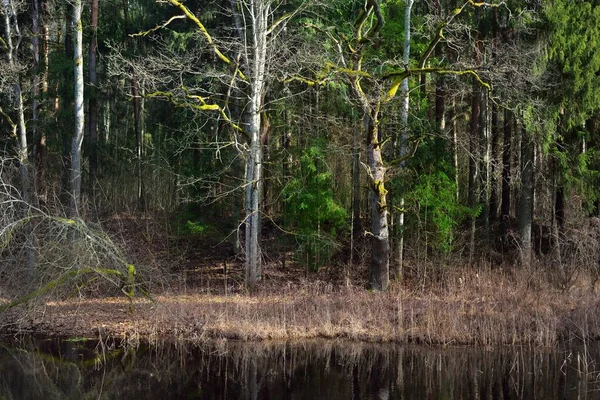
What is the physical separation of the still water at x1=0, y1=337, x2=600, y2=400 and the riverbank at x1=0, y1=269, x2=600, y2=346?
424mm

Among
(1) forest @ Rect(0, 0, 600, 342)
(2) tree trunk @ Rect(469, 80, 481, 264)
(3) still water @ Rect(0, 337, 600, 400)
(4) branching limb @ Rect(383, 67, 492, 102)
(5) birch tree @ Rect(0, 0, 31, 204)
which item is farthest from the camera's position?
(2) tree trunk @ Rect(469, 80, 481, 264)

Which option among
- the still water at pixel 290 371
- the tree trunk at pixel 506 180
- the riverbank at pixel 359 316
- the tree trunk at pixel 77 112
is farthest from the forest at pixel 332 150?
the still water at pixel 290 371

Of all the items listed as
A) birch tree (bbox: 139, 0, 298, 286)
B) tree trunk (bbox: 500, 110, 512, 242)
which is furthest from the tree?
tree trunk (bbox: 500, 110, 512, 242)

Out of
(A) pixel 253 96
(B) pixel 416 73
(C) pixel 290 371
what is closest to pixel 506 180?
(B) pixel 416 73

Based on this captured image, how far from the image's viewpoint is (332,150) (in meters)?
18.3

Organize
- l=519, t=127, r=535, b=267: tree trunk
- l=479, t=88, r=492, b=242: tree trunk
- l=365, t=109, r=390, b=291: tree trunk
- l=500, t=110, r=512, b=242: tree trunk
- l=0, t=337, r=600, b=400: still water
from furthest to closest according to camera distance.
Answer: l=500, t=110, r=512, b=242: tree trunk < l=479, t=88, r=492, b=242: tree trunk < l=519, t=127, r=535, b=267: tree trunk < l=365, t=109, r=390, b=291: tree trunk < l=0, t=337, r=600, b=400: still water

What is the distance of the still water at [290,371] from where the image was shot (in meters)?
10.7

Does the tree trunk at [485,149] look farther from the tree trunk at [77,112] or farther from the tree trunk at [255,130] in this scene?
the tree trunk at [77,112]

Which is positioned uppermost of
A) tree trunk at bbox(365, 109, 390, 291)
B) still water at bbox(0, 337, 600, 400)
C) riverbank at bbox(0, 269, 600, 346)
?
tree trunk at bbox(365, 109, 390, 291)

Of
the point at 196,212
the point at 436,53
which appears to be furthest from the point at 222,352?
the point at 436,53

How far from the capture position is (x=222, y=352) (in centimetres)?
1291

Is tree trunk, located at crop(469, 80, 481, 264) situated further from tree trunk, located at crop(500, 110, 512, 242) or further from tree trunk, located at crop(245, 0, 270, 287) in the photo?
tree trunk, located at crop(245, 0, 270, 287)

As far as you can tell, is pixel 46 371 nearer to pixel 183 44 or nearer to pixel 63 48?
pixel 183 44

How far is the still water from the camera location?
35.0 ft
